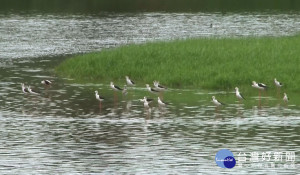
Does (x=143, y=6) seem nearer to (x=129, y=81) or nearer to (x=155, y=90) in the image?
(x=129, y=81)

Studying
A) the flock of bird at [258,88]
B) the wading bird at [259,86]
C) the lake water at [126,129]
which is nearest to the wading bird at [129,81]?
the lake water at [126,129]

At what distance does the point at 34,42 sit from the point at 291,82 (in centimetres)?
3301

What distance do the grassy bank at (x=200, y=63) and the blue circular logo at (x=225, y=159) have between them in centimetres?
1366

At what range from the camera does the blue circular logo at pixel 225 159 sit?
2773cm

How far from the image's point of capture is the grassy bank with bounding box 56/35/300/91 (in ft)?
143

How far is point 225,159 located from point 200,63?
18675 mm

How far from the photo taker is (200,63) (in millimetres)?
46531

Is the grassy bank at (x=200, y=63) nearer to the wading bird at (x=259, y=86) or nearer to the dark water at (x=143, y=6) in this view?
the wading bird at (x=259, y=86)

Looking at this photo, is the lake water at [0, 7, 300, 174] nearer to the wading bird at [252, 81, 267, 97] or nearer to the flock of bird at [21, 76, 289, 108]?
the flock of bird at [21, 76, 289, 108]

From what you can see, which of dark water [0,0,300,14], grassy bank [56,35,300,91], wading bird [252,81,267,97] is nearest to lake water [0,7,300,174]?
wading bird [252,81,267,97]

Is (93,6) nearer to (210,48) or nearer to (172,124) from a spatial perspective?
(210,48)

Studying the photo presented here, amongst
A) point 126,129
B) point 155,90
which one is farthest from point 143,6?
point 126,129

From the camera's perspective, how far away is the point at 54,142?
31.9 metres

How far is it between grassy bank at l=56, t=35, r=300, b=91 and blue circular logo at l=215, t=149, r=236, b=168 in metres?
13.7
